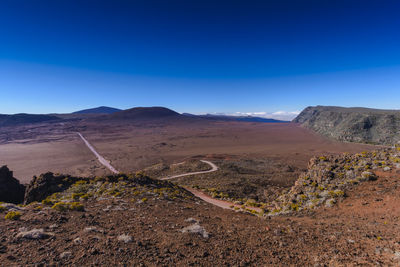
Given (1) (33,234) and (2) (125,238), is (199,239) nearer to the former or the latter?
(2) (125,238)

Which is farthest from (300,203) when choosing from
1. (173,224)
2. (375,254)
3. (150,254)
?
(150,254)

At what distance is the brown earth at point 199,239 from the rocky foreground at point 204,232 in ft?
0.08

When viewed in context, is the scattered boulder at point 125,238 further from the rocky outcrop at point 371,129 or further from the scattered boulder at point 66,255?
the rocky outcrop at point 371,129

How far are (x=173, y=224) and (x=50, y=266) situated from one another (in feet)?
14.0

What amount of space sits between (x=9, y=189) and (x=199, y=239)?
18933 mm

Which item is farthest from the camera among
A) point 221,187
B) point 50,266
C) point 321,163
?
point 221,187

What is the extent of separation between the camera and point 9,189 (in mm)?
15391

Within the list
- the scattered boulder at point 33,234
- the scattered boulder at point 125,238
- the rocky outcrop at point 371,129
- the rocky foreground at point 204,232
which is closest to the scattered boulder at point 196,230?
the rocky foreground at point 204,232

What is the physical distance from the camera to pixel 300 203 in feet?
38.2

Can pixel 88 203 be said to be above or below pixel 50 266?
below

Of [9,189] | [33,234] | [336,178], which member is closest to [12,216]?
[33,234]

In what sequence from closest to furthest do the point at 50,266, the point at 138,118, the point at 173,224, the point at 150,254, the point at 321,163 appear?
1. the point at 50,266
2. the point at 150,254
3. the point at 173,224
4. the point at 321,163
5. the point at 138,118

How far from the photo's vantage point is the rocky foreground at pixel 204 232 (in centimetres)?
496

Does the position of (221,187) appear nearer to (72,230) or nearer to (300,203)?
(300,203)
